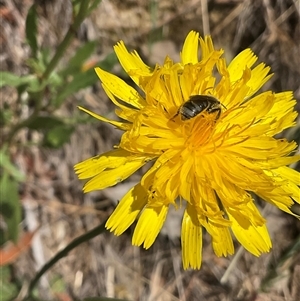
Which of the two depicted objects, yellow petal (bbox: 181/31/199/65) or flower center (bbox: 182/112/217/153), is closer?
flower center (bbox: 182/112/217/153)

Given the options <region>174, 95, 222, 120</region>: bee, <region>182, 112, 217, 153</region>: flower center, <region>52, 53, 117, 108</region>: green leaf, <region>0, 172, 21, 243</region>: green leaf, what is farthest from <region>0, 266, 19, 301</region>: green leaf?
<region>174, 95, 222, 120</region>: bee

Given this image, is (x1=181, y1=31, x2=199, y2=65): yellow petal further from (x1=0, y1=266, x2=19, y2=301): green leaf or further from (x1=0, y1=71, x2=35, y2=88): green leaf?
(x1=0, y1=266, x2=19, y2=301): green leaf

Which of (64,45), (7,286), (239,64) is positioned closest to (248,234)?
(239,64)

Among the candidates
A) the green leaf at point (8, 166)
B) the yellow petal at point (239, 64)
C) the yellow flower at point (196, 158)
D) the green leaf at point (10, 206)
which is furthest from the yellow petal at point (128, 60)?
the green leaf at point (10, 206)

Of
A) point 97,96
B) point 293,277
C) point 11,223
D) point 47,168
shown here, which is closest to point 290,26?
point 97,96

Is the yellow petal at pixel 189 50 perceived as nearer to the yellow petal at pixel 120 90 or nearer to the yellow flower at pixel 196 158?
the yellow flower at pixel 196 158

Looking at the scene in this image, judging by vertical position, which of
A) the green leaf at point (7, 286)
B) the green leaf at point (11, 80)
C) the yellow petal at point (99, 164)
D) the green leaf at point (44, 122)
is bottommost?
the green leaf at point (7, 286)

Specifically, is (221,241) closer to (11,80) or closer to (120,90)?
(120,90)
